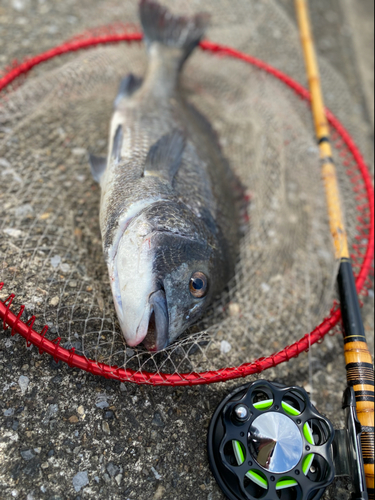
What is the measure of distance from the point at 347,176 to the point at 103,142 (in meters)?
2.36

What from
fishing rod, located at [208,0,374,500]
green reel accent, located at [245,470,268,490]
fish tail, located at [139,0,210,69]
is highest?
fish tail, located at [139,0,210,69]

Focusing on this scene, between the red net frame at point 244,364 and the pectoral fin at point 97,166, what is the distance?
2.83ft

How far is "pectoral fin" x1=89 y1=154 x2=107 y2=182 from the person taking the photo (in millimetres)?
3035

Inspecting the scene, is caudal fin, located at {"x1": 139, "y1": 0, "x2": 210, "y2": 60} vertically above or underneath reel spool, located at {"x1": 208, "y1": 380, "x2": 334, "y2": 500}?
above

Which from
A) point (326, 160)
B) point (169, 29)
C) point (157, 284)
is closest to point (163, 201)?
point (157, 284)

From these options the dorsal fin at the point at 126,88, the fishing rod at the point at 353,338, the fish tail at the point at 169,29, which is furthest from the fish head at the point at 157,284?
the fish tail at the point at 169,29

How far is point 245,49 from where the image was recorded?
4367mm

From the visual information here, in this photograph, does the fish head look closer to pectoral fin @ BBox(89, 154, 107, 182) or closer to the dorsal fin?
pectoral fin @ BBox(89, 154, 107, 182)

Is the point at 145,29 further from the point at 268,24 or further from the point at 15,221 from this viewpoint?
the point at 15,221

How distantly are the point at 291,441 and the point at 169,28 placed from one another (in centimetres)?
358

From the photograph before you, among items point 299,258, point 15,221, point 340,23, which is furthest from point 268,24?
point 15,221

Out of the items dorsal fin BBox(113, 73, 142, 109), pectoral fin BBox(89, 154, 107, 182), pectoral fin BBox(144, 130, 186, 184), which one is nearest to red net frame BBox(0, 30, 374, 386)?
dorsal fin BBox(113, 73, 142, 109)

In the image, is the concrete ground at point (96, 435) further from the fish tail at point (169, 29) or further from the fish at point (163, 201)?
the fish tail at point (169, 29)

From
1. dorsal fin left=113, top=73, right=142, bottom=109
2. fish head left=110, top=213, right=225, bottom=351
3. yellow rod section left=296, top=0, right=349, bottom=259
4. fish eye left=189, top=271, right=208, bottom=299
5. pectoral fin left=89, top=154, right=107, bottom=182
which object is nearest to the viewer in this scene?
fish head left=110, top=213, right=225, bottom=351
